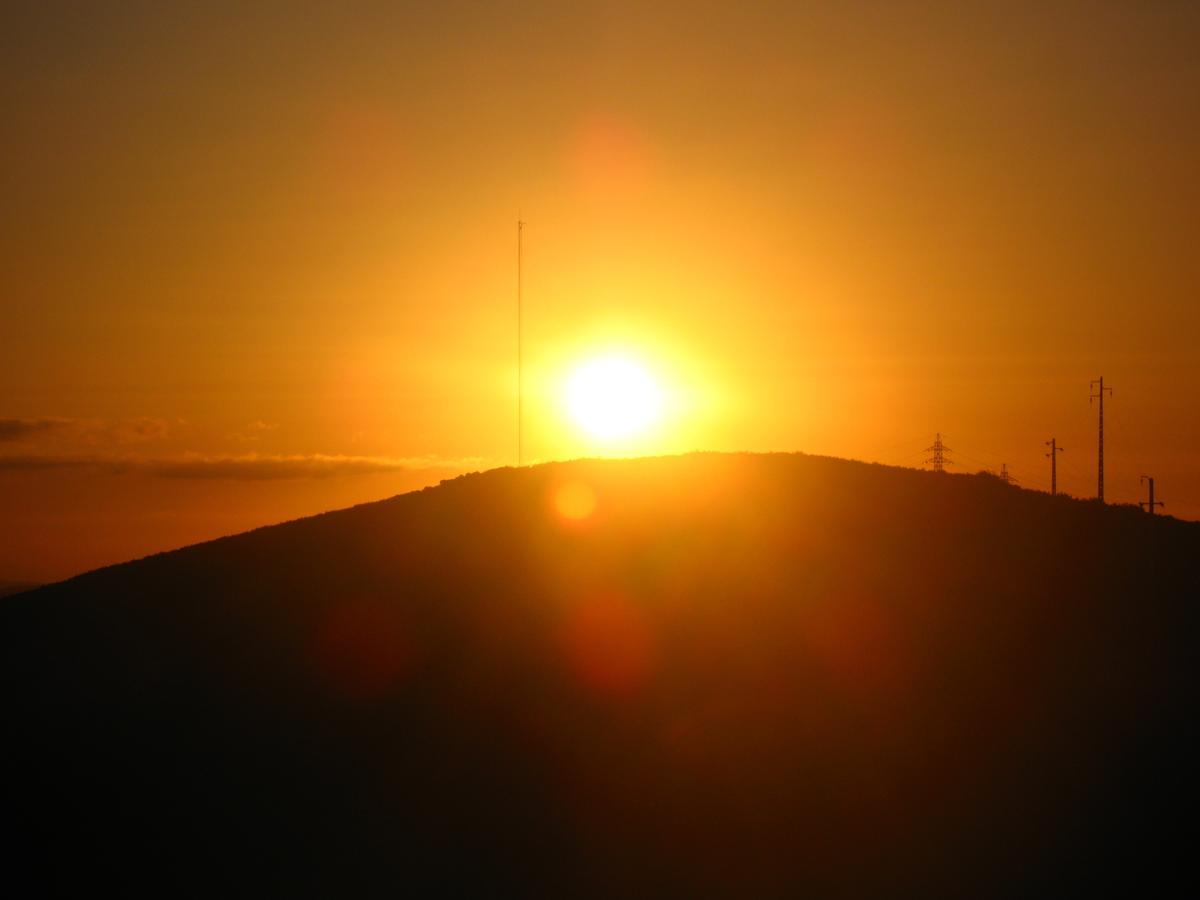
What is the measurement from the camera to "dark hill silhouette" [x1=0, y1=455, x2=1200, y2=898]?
87.4 ft

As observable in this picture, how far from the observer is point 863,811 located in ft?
89.4

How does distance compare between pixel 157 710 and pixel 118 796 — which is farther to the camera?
pixel 157 710

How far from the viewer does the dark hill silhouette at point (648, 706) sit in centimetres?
2662

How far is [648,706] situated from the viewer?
30844 millimetres

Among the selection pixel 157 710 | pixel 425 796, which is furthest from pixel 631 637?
pixel 157 710

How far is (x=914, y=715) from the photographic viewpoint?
30141mm

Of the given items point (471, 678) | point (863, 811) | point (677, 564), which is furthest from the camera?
point (677, 564)

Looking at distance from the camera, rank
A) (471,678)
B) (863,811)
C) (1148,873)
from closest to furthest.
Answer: (1148,873), (863,811), (471,678)

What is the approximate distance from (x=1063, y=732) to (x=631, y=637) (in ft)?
35.8

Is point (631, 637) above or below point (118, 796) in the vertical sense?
above

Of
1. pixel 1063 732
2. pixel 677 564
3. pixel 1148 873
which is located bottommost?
pixel 1148 873

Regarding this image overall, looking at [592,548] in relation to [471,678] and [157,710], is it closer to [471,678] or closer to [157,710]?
[471,678]

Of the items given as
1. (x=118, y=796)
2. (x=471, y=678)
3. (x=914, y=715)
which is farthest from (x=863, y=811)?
(x=118, y=796)

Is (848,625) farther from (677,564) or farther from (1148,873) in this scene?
(1148,873)
